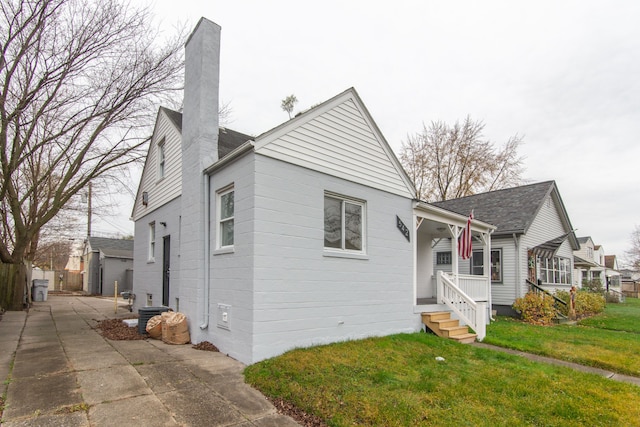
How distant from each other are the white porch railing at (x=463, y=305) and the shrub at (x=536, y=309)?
419cm

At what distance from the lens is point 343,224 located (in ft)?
24.6

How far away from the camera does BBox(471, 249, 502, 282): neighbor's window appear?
48.5 ft

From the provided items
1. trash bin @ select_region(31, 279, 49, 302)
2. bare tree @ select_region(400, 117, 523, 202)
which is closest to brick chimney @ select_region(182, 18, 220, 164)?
trash bin @ select_region(31, 279, 49, 302)

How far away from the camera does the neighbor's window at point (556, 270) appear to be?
1622cm

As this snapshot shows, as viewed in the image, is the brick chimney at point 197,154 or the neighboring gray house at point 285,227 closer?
the neighboring gray house at point 285,227

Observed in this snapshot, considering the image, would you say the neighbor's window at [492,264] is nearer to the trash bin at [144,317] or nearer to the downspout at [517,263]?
the downspout at [517,263]

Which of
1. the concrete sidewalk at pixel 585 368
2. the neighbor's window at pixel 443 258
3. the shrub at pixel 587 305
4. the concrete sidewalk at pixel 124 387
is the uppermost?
the neighbor's window at pixel 443 258

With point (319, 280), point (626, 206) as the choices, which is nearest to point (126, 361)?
point (319, 280)

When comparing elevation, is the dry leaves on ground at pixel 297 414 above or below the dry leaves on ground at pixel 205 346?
above

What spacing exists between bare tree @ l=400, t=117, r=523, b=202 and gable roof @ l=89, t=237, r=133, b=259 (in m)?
22.1

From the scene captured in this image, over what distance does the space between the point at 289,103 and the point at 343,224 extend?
9.40 metres

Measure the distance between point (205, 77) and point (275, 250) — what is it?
428 centimetres

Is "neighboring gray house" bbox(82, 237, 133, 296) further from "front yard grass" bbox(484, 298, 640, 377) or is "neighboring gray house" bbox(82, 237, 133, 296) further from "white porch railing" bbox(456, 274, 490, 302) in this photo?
"front yard grass" bbox(484, 298, 640, 377)

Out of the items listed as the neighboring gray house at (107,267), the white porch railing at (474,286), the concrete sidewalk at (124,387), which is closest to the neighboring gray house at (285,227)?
the concrete sidewalk at (124,387)
